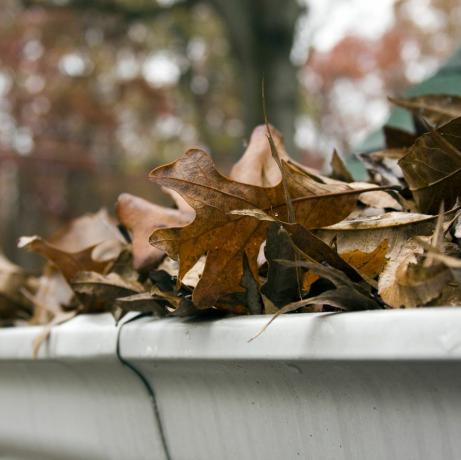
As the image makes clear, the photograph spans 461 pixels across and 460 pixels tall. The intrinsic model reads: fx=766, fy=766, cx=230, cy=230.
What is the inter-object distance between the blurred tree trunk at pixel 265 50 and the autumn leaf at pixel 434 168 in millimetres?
5937

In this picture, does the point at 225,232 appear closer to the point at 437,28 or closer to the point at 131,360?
the point at 131,360

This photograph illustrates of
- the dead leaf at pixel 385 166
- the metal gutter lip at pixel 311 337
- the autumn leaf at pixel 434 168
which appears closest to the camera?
the metal gutter lip at pixel 311 337

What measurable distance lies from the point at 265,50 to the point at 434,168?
6295 millimetres

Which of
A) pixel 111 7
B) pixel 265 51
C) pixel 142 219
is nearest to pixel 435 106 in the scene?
pixel 142 219

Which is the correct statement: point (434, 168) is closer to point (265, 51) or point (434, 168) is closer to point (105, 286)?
point (105, 286)

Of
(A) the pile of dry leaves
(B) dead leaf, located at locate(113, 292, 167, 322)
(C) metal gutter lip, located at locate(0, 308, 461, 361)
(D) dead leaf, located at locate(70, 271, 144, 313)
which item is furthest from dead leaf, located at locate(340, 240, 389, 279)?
(D) dead leaf, located at locate(70, 271, 144, 313)

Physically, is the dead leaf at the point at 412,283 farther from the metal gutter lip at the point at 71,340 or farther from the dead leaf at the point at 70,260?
the dead leaf at the point at 70,260

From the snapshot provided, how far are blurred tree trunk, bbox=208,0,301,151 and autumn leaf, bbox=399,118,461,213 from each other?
5.94m

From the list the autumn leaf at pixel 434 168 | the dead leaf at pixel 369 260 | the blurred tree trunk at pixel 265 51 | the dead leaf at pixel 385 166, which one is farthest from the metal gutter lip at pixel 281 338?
the blurred tree trunk at pixel 265 51

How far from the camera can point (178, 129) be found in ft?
59.4

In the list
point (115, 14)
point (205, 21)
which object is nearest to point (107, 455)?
point (115, 14)

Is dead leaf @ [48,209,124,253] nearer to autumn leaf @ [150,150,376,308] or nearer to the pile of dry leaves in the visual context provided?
the pile of dry leaves

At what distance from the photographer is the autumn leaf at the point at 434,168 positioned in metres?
0.75

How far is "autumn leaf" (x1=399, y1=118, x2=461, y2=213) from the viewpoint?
750mm
